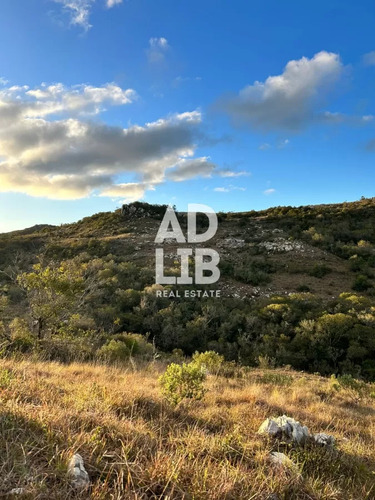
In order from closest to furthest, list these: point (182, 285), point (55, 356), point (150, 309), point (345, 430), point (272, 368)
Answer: point (345, 430) → point (55, 356) → point (272, 368) → point (150, 309) → point (182, 285)

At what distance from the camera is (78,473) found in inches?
74.8

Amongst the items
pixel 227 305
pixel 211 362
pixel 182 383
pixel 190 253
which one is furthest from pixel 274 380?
pixel 190 253

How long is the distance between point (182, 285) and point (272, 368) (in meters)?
8.32

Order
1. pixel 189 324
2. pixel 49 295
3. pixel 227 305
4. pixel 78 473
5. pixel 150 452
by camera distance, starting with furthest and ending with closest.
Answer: pixel 227 305 → pixel 189 324 → pixel 49 295 → pixel 150 452 → pixel 78 473

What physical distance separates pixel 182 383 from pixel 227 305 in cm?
1156

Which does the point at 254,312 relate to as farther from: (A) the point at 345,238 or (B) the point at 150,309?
(A) the point at 345,238

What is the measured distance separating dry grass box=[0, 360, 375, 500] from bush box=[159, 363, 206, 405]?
17 centimetres

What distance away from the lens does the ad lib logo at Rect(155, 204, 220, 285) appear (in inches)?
731

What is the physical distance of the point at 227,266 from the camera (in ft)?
68.5

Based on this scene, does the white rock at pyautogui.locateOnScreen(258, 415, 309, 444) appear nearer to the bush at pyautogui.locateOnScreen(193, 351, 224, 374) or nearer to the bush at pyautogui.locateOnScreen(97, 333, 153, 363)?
the bush at pyautogui.locateOnScreen(193, 351, 224, 374)

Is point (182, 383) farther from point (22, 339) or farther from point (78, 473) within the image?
point (22, 339)

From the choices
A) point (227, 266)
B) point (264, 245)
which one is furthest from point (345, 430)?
point (264, 245)

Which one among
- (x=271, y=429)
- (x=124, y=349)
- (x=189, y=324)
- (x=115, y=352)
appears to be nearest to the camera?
(x=271, y=429)

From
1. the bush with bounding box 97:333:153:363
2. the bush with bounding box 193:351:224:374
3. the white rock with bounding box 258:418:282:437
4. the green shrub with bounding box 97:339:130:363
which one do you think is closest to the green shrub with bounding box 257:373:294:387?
the bush with bounding box 193:351:224:374
